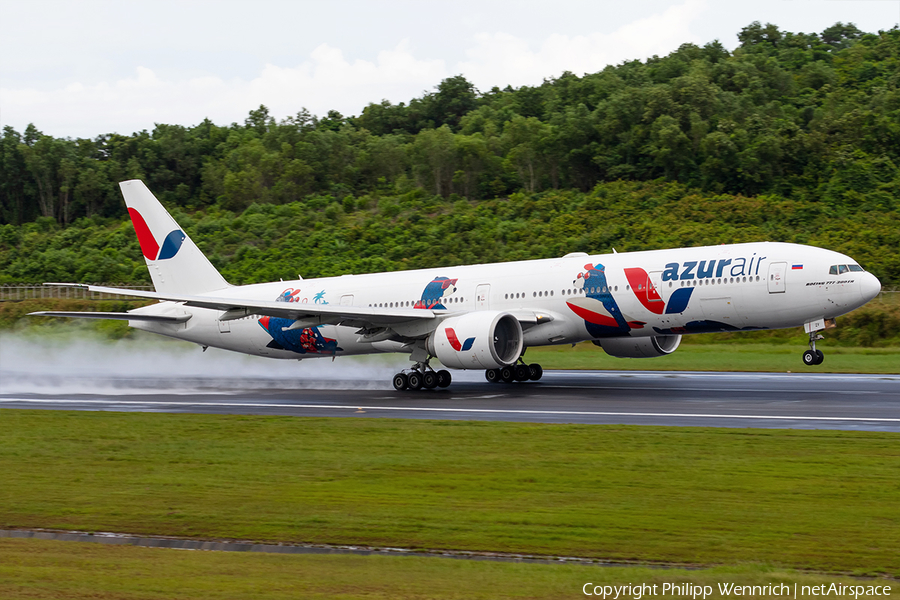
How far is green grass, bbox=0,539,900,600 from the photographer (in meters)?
7.77

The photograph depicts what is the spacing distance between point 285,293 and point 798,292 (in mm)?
17651

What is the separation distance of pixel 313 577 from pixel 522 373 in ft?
74.6

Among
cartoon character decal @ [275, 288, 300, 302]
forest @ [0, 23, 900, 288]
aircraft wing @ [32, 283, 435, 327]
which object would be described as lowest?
aircraft wing @ [32, 283, 435, 327]

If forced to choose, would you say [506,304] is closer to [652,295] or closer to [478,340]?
[478,340]

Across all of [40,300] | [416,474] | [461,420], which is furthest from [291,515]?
[40,300]

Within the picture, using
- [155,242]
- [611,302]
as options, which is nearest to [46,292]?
[155,242]

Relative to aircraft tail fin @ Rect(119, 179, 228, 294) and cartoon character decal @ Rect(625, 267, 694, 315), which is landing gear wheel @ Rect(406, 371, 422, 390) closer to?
cartoon character decal @ Rect(625, 267, 694, 315)

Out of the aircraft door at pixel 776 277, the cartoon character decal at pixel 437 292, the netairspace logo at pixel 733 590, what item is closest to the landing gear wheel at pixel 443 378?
the cartoon character decal at pixel 437 292

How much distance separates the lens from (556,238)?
68.7 meters

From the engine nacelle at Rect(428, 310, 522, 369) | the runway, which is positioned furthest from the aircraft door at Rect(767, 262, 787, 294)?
the engine nacelle at Rect(428, 310, 522, 369)

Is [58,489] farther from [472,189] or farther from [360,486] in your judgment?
[472,189]

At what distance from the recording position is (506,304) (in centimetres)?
2869

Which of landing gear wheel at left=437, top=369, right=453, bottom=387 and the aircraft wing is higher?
the aircraft wing

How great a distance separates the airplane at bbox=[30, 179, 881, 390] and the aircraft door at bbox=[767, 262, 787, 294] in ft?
0.09
